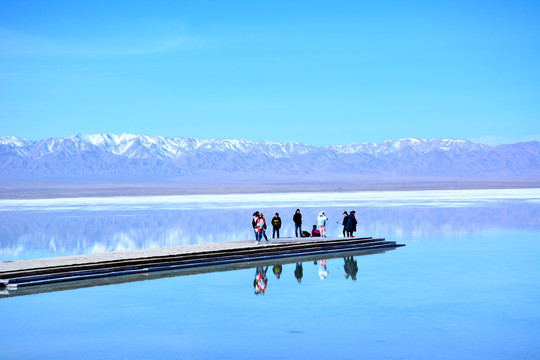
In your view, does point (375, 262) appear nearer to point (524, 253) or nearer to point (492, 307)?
point (524, 253)

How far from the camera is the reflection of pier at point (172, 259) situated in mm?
17750

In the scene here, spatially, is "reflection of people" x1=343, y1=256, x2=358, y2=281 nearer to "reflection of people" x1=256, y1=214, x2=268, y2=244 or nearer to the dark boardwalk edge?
the dark boardwalk edge

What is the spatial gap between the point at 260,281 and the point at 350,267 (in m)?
3.95

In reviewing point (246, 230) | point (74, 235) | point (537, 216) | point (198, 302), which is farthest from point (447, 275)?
point (537, 216)

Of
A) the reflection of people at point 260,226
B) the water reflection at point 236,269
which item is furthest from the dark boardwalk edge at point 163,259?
the reflection of people at point 260,226

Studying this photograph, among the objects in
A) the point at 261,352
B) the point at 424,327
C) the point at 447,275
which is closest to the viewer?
the point at 261,352

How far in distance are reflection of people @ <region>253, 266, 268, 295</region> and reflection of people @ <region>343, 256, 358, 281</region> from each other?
89.7 inches

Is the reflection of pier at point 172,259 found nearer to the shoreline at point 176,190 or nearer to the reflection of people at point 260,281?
the reflection of people at point 260,281

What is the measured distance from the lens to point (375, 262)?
21969 millimetres

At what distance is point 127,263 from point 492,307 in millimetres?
10133

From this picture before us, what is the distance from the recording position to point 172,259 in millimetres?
20656

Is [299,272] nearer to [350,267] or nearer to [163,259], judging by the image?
[350,267]

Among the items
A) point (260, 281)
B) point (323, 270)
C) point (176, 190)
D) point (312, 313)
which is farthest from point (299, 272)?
point (176, 190)

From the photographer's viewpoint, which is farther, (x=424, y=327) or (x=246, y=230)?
(x=246, y=230)
